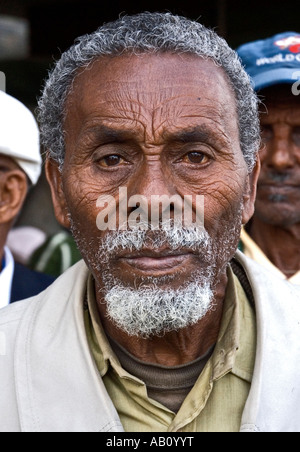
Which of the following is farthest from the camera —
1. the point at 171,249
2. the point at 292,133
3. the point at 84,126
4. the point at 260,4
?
the point at 260,4

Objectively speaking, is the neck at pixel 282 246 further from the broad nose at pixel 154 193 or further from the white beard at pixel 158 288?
the broad nose at pixel 154 193

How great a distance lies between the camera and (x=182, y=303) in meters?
1.85

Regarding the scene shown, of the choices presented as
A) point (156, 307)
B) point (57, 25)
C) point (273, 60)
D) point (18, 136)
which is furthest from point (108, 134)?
point (57, 25)

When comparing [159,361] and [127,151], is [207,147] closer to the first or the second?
[127,151]

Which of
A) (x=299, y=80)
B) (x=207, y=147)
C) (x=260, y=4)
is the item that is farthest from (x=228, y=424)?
(x=260, y=4)

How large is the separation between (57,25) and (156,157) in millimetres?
4241

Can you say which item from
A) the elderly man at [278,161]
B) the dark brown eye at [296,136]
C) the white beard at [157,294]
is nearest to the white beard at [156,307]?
the white beard at [157,294]

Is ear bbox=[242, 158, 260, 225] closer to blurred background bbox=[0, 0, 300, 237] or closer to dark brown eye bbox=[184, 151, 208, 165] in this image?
dark brown eye bbox=[184, 151, 208, 165]

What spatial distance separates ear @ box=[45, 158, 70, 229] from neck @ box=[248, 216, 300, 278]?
1087mm

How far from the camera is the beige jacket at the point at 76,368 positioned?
182 centimetres

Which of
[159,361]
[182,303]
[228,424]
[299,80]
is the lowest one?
[228,424]

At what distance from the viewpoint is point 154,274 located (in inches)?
72.6

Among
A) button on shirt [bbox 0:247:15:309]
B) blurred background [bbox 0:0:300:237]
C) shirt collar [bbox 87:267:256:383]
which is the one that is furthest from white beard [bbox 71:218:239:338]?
blurred background [bbox 0:0:300:237]

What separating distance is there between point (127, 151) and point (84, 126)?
0.48 feet
